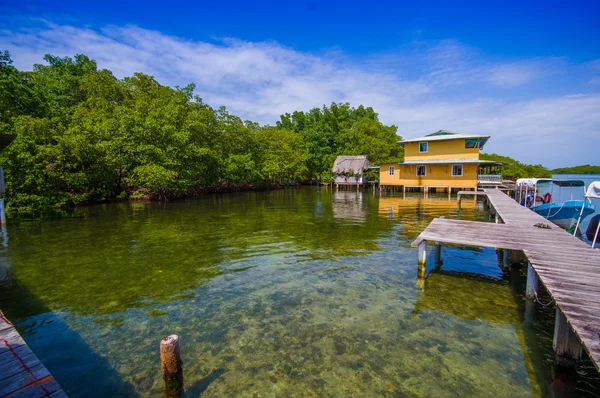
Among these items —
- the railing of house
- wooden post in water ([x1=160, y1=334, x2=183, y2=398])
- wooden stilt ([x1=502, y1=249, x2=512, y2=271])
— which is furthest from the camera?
the railing of house

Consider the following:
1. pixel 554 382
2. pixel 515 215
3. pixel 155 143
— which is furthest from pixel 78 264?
pixel 155 143

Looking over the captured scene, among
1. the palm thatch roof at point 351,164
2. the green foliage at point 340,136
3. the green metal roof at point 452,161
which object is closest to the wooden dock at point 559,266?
the green metal roof at point 452,161

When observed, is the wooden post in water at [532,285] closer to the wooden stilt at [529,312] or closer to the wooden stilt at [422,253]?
the wooden stilt at [529,312]

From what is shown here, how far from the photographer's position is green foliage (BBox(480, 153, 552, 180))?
48.4 metres

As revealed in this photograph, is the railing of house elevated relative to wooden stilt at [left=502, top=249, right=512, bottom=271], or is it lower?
elevated

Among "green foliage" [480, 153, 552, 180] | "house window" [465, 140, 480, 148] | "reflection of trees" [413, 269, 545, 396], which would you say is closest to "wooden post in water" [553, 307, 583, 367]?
"reflection of trees" [413, 269, 545, 396]

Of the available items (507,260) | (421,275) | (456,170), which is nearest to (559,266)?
(421,275)

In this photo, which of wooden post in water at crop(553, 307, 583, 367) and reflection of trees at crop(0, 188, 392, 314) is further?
reflection of trees at crop(0, 188, 392, 314)

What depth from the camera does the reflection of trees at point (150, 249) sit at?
7.21m

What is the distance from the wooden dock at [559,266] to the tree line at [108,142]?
2292cm

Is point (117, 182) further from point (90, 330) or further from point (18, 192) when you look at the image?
point (90, 330)

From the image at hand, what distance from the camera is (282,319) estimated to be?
5.88 meters

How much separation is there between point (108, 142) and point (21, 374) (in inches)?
975

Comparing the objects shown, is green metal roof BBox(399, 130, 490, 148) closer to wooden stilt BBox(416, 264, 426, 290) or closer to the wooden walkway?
wooden stilt BBox(416, 264, 426, 290)
